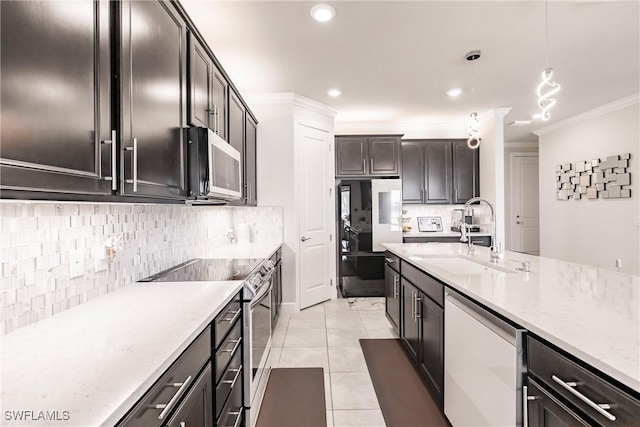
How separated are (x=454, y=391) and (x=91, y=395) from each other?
1.69 meters

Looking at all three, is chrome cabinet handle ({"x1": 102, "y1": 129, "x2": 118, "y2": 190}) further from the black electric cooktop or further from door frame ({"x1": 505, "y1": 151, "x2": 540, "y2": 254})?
door frame ({"x1": 505, "y1": 151, "x2": 540, "y2": 254})

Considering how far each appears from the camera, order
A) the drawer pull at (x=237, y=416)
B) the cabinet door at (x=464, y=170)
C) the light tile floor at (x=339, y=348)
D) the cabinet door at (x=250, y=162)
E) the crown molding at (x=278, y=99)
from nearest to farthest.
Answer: the drawer pull at (x=237, y=416) → the light tile floor at (x=339, y=348) → the cabinet door at (x=250, y=162) → the crown molding at (x=278, y=99) → the cabinet door at (x=464, y=170)

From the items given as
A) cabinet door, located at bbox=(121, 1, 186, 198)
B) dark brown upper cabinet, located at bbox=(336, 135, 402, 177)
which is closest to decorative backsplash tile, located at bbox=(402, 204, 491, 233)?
dark brown upper cabinet, located at bbox=(336, 135, 402, 177)

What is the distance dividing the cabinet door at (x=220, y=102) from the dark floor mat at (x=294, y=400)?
1.90m

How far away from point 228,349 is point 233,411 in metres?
0.35

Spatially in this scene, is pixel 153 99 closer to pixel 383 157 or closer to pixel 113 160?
pixel 113 160

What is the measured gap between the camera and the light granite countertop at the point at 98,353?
0.65m

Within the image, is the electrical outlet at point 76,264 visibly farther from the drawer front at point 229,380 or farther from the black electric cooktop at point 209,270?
the drawer front at point 229,380

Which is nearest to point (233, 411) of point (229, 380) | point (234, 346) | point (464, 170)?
point (229, 380)

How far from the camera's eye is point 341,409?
2082 mm

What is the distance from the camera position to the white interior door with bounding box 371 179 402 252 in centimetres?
470

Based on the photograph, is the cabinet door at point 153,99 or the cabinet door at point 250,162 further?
the cabinet door at point 250,162

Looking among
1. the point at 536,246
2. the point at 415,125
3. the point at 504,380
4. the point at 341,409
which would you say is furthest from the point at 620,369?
the point at 536,246

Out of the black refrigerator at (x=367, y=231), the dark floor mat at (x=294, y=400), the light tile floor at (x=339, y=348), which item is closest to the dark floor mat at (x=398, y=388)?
the light tile floor at (x=339, y=348)
